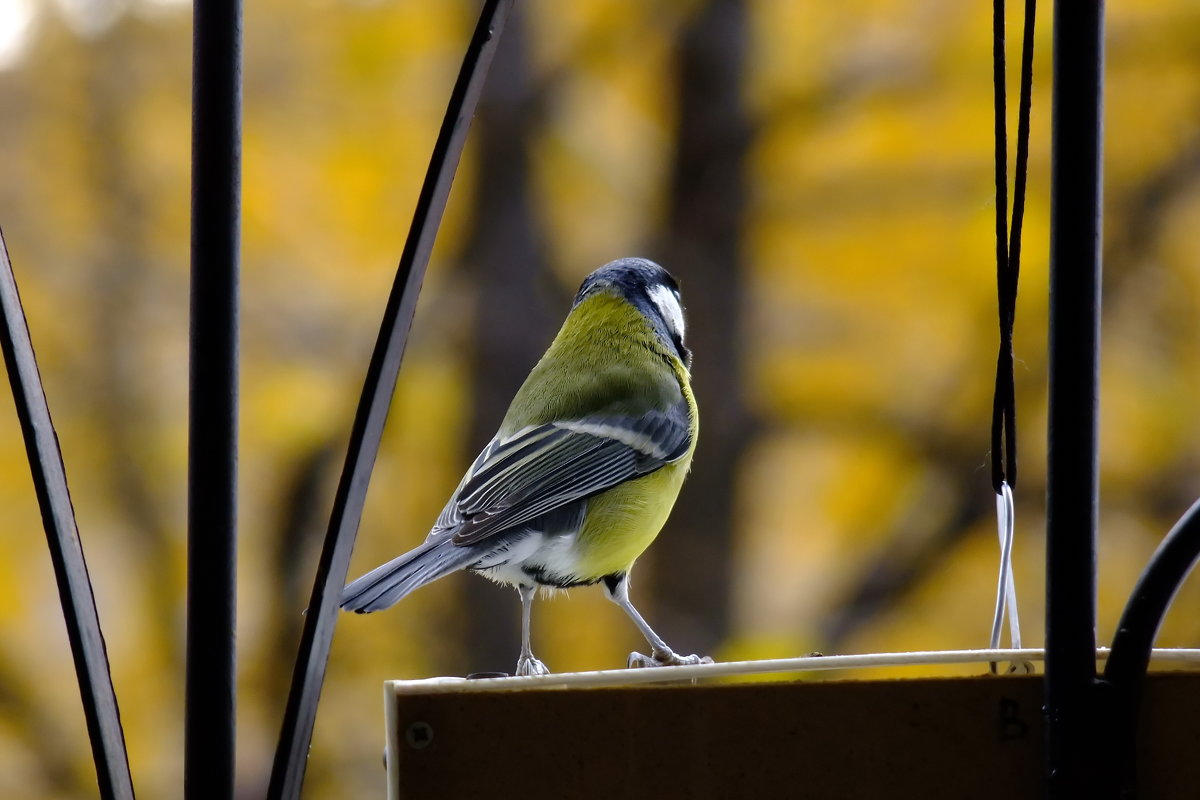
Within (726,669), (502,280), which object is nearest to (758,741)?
(726,669)

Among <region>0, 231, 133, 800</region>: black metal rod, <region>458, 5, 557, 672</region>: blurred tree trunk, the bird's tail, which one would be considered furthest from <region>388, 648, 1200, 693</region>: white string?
<region>458, 5, 557, 672</region>: blurred tree trunk

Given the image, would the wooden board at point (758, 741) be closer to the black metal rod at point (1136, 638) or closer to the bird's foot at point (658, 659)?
the black metal rod at point (1136, 638)

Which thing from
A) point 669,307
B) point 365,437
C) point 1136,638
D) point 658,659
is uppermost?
point 669,307

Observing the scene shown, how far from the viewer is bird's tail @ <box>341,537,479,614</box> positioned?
1.15 meters

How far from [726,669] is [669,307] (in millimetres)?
1323

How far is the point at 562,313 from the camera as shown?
3498 mm

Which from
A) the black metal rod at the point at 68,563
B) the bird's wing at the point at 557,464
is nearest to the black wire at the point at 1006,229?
the black metal rod at the point at 68,563

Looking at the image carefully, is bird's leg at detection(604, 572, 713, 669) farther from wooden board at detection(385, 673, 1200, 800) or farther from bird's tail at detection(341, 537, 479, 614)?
wooden board at detection(385, 673, 1200, 800)

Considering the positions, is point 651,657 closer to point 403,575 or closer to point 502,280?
point 403,575

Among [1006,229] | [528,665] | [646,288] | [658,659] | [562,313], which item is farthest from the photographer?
[562,313]

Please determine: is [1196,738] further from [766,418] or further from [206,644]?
[766,418]

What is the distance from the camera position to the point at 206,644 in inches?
25.5

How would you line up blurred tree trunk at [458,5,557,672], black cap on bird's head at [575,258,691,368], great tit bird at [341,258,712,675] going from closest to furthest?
1. great tit bird at [341,258,712,675]
2. black cap on bird's head at [575,258,691,368]
3. blurred tree trunk at [458,5,557,672]

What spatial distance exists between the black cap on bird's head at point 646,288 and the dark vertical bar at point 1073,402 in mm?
1274
